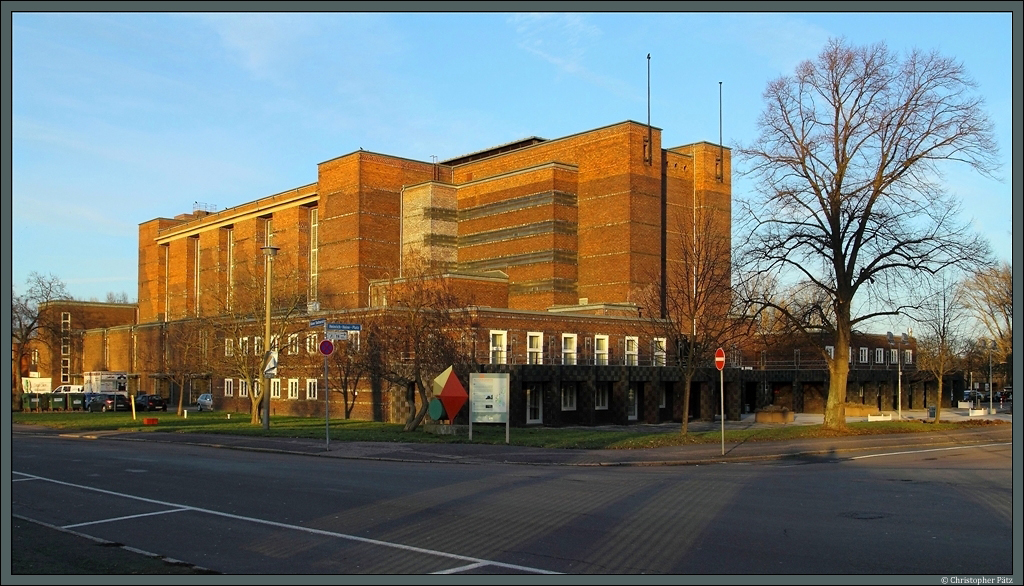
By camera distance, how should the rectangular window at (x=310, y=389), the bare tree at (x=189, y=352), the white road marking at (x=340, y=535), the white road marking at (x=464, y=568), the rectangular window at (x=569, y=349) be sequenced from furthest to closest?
1. the bare tree at (x=189, y=352)
2. the rectangular window at (x=310, y=389)
3. the rectangular window at (x=569, y=349)
4. the white road marking at (x=340, y=535)
5. the white road marking at (x=464, y=568)

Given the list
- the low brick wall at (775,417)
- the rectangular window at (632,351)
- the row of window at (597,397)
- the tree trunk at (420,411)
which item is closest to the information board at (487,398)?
the tree trunk at (420,411)

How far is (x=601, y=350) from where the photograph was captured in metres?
52.6

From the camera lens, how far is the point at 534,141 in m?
79.4

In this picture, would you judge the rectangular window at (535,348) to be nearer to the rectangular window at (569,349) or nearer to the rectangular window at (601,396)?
the rectangular window at (569,349)

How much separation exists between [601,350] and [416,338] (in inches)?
790

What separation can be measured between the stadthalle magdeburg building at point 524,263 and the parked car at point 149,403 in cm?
350

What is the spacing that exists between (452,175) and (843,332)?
49.7 metres

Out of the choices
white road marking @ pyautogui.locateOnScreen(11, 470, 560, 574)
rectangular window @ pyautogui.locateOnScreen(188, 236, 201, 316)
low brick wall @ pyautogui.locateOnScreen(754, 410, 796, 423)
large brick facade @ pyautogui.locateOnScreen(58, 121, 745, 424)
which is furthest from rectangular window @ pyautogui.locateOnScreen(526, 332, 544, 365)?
rectangular window @ pyautogui.locateOnScreen(188, 236, 201, 316)

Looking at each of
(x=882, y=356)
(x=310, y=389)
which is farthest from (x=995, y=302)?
(x=310, y=389)

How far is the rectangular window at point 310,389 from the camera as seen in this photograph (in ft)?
182

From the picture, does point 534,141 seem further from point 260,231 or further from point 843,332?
point 843,332

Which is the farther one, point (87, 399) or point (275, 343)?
point (87, 399)

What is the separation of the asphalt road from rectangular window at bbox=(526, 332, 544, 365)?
2505cm

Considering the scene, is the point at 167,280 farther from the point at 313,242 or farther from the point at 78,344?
the point at 313,242
